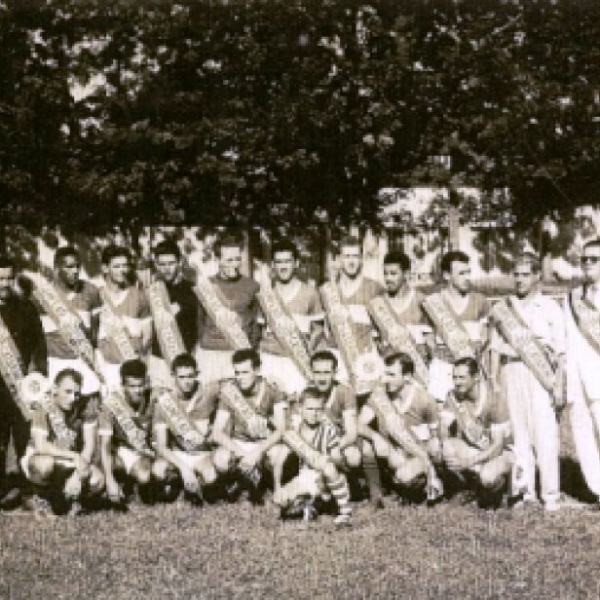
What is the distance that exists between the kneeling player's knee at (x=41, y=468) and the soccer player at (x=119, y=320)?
0.47 meters

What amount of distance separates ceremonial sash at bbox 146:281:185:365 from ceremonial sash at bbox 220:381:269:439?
12.9 inches

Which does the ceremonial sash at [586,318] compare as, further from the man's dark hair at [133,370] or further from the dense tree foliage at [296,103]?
the man's dark hair at [133,370]

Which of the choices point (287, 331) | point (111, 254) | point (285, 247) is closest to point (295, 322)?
point (287, 331)

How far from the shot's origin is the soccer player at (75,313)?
461cm

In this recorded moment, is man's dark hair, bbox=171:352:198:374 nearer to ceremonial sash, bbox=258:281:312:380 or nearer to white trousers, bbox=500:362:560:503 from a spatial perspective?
ceremonial sash, bbox=258:281:312:380

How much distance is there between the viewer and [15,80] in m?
5.48

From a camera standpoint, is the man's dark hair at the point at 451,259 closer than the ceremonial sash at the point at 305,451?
No

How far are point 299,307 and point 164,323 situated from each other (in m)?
0.67

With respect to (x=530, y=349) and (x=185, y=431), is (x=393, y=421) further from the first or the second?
(x=185, y=431)

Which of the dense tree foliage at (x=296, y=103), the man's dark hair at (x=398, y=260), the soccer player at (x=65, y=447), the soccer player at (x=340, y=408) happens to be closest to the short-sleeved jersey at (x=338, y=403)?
the soccer player at (x=340, y=408)

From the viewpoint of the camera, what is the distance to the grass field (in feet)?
11.6

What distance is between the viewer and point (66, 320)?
15.1ft

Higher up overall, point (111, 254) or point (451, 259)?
point (111, 254)

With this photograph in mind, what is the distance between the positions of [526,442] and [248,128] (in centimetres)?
240
